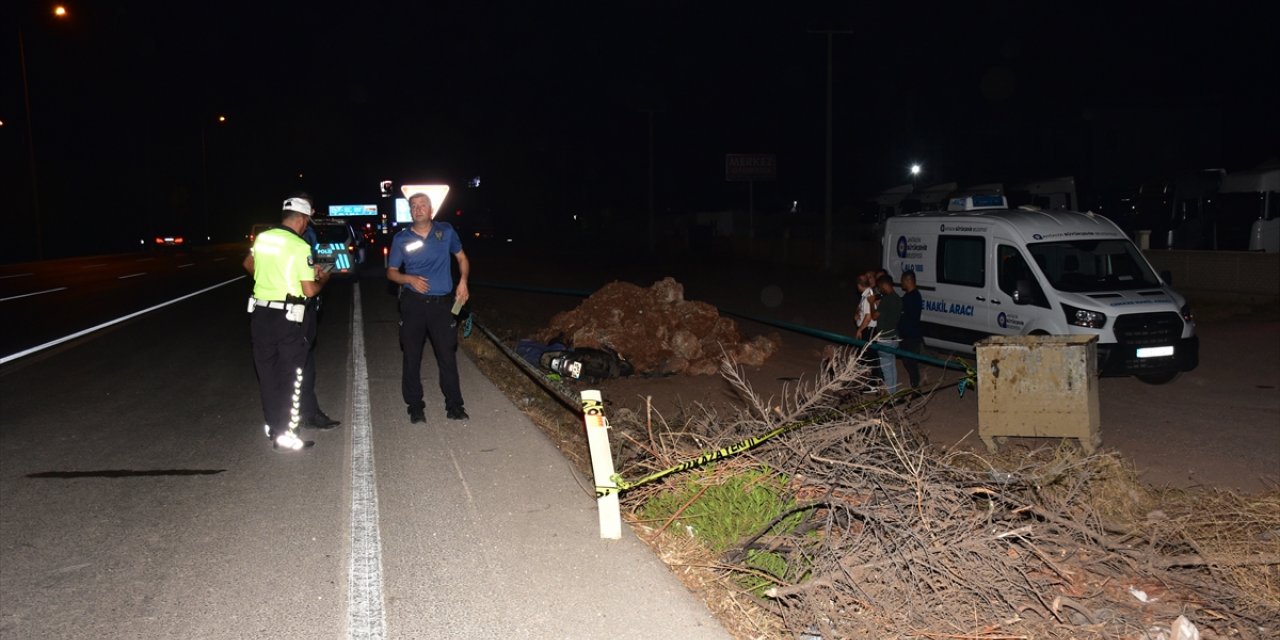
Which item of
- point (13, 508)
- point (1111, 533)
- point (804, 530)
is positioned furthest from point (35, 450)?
point (1111, 533)

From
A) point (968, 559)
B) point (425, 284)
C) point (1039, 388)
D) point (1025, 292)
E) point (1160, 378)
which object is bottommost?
point (1160, 378)

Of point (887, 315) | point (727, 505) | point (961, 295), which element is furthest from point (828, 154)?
point (727, 505)

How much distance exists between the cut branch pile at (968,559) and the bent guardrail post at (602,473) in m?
0.61

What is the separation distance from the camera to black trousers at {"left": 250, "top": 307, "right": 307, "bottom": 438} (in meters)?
7.30

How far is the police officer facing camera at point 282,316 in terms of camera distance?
722 centimetres

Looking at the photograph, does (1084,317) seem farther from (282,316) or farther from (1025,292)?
(282,316)

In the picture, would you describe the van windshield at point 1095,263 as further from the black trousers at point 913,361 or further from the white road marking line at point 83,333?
the white road marking line at point 83,333

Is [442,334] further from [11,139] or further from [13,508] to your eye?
[11,139]

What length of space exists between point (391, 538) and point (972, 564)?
301 centimetres

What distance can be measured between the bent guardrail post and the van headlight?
7.36 meters

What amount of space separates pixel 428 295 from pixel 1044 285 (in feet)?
23.4

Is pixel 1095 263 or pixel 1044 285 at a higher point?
pixel 1095 263

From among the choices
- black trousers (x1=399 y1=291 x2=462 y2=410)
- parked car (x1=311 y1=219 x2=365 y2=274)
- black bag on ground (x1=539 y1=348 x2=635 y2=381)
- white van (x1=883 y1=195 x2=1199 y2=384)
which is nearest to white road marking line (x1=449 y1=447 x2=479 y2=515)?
black trousers (x1=399 y1=291 x2=462 y2=410)

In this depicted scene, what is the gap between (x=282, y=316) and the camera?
7289 mm
